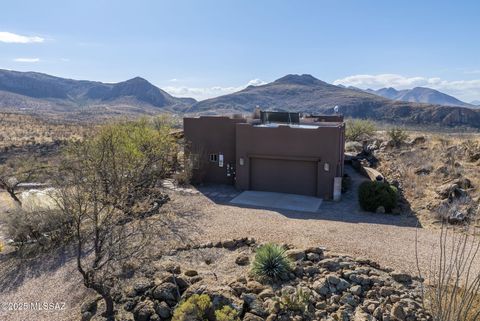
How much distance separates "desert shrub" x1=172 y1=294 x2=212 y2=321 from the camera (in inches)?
291

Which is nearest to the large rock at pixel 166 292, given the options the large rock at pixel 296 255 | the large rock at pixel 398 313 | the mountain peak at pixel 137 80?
the large rock at pixel 296 255

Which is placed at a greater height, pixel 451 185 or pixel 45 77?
pixel 45 77

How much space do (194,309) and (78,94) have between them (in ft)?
642

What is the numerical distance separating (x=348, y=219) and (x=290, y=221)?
262 cm

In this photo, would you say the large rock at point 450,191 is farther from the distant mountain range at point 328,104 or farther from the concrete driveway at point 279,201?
the distant mountain range at point 328,104

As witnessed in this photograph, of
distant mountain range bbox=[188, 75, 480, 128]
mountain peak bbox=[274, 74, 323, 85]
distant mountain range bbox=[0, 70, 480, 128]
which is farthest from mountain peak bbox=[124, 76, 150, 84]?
mountain peak bbox=[274, 74, 323, 85]

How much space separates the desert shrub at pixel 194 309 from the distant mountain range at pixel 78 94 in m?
135

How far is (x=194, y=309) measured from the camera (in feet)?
24.6

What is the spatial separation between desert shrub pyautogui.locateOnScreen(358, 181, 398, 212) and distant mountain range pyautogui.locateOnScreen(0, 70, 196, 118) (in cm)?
12883

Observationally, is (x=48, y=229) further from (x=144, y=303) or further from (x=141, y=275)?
(x=144, y=303)

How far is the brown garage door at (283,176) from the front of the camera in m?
18.4

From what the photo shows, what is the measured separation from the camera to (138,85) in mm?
178250

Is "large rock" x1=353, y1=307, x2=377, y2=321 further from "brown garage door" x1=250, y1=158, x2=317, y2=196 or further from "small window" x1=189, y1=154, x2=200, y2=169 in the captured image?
"small window" x1=189, y1=154, x2=200, y2=169

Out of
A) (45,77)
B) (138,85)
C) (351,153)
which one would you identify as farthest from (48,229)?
(45,77)
